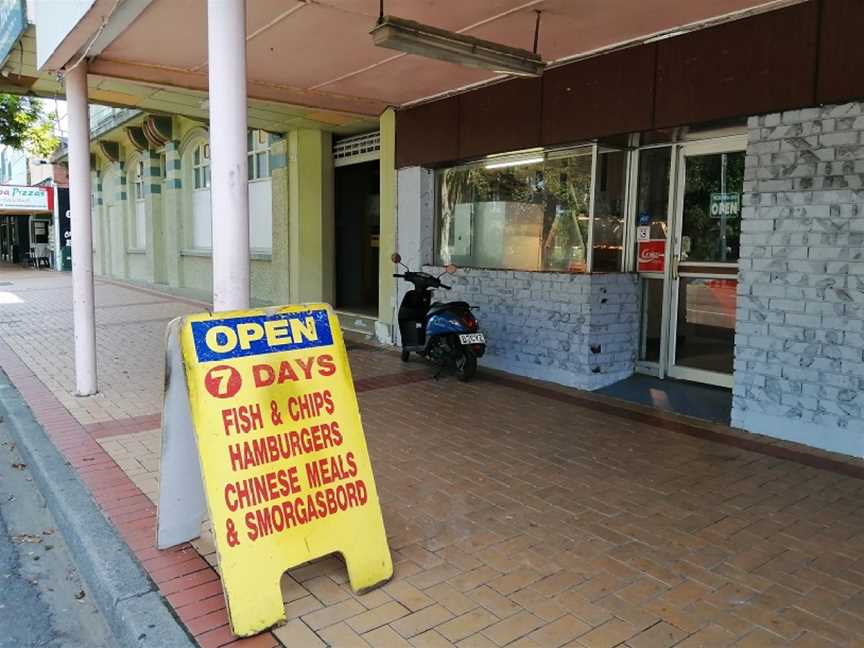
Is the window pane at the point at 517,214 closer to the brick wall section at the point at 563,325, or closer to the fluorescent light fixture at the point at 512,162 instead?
the fluorescent light fixture at the point at 512,162

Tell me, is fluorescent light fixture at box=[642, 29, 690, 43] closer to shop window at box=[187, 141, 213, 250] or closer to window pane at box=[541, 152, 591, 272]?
window pane at box=[541, 152, 591, 272]

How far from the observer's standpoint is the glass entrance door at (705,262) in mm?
6273

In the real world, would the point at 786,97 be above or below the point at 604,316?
above

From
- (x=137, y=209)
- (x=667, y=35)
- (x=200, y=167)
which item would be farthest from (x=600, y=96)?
(x=137, y=209)

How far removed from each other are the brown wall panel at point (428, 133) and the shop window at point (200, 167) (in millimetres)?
8354

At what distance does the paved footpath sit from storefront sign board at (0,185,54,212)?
2671 centimetres

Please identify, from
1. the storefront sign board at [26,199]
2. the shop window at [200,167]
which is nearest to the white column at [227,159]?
the shop window at [200,167]

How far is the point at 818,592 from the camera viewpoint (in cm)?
311

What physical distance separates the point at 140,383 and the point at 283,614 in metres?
4.97

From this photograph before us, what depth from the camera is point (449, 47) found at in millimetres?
4812

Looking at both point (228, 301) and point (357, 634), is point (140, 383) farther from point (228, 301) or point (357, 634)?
point (357, 634)

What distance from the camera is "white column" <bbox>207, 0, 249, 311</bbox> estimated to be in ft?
11.7

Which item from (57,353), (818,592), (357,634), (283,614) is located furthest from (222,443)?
(57,353)

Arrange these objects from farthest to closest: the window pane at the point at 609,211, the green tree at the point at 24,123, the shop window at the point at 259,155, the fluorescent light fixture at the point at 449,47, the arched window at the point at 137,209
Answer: the arched window at the point at 137,209, the green tree at the point at 24,123, the shop window at the point at 259,155, the window pane at the point at 609,211, the fluorescent light fixture at the point at 449,47
